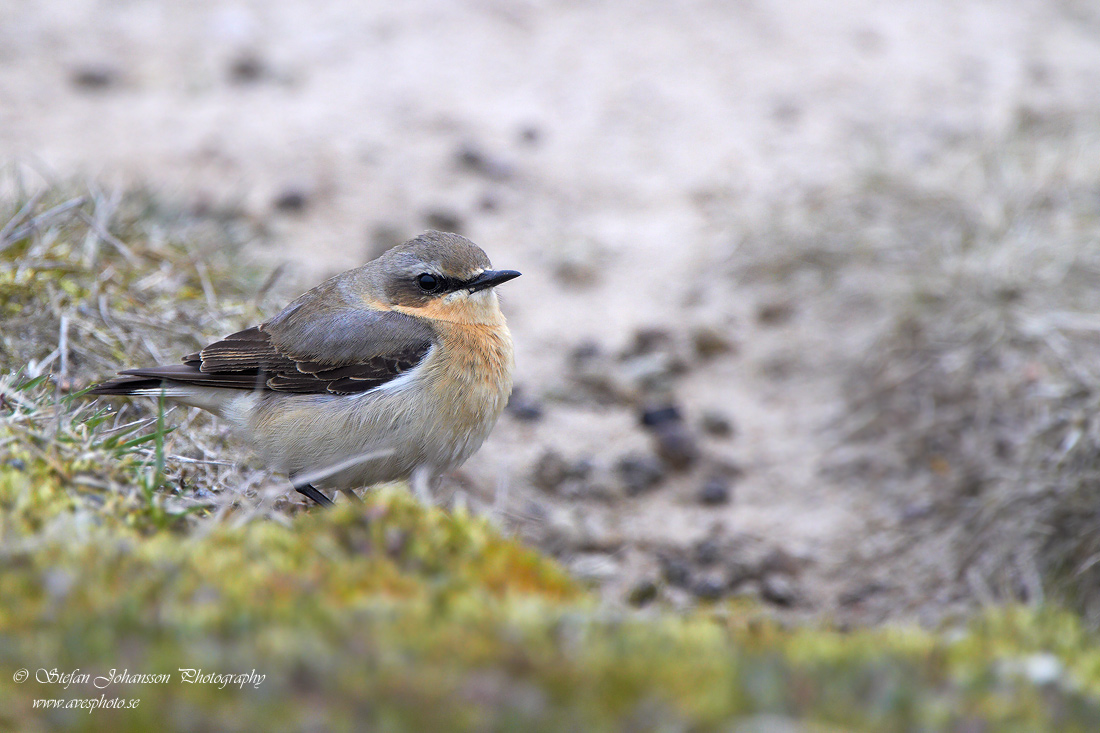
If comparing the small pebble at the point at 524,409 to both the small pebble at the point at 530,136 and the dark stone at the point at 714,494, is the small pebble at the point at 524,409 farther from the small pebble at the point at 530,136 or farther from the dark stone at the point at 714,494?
the small pebble at the point at 530,136

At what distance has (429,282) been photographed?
17.7 feet

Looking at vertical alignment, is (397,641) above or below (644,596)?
above

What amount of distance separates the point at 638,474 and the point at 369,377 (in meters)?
2.61

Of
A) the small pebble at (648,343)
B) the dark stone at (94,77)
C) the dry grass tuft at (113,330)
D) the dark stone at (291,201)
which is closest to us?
the dry grass tuft at (113,330)

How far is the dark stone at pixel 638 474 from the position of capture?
6.89 meters

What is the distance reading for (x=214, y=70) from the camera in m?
10.9

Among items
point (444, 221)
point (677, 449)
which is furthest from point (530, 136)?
point (677, 449)

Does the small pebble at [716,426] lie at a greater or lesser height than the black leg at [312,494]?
lesser

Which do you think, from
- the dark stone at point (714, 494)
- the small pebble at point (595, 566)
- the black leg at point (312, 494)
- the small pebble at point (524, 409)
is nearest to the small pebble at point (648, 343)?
the small pebble at point (524, 409)

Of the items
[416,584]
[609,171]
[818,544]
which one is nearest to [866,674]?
[416,584]

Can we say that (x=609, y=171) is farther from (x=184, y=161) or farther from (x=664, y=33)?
(x=184, y=161)

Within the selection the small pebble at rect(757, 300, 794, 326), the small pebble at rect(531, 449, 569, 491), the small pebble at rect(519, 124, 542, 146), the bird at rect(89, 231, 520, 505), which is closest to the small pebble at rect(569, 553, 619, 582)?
the small pebble at rect(531, 449, 569, 491)

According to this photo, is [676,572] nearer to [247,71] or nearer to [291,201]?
[291,201]

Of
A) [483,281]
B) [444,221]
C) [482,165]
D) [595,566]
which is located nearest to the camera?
[483,281]
